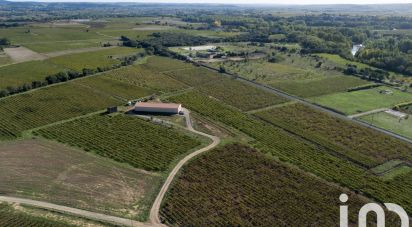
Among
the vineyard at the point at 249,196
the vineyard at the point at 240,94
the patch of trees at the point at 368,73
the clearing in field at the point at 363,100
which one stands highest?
the patch of trees at the point at 368,73

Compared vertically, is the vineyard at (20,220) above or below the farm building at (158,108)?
below

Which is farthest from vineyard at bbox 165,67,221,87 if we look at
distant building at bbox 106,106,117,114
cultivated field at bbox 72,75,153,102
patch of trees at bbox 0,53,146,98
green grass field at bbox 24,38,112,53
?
green grass field at bbox 24,38,112,53

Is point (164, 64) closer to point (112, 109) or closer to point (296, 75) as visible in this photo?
point (296, 75)

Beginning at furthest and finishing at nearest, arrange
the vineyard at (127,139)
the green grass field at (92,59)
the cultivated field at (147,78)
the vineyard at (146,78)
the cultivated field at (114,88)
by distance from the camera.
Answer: the green grass field at (92,59)
the vineyard at (146,78)
the cultivated field at (147,78)
the cultivated field at (114,88)
the vineyard at (127,139)

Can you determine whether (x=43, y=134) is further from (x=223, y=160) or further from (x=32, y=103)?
(x=223, y=160)

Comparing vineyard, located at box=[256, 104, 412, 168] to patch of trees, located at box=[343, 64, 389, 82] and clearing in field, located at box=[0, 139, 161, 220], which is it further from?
patch of trees, located at box=[343, 64, 389, 82]

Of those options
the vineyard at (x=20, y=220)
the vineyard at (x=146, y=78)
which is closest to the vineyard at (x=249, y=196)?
the vineyard at (x=20, y=220)

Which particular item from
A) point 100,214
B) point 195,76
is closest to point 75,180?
point 100,214

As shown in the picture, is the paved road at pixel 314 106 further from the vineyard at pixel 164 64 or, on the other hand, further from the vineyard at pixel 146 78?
the vineyard at pixel 146 78
